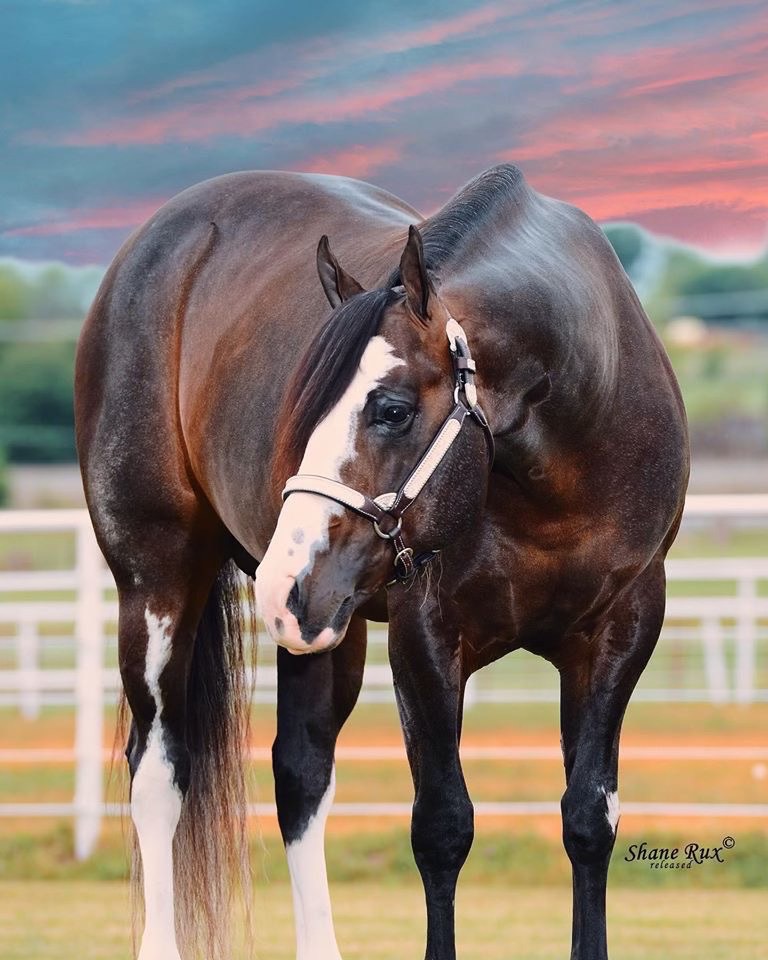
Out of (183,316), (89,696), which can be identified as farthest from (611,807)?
(89,696)

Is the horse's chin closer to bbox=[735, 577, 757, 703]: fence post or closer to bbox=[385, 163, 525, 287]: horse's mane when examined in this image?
bbox=[385, 163, 525, 287]: horse's mane

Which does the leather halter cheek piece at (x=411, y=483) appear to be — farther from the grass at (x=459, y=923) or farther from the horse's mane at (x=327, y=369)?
the grass at (x=459, y=923)

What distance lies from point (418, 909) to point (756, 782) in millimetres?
3355

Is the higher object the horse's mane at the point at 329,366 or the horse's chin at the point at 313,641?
the horse's mane at the point at 329,366

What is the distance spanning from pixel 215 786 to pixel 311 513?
189cm

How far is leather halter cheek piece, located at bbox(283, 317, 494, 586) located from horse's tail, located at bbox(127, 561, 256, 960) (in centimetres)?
164

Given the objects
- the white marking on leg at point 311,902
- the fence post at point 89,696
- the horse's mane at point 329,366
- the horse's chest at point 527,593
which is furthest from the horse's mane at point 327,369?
the fence post at point 89,696

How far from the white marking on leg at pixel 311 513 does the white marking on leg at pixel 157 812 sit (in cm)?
156

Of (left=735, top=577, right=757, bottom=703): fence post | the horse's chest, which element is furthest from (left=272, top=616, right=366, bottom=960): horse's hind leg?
(left=735, top=577, right=757, bottom=703): fence post

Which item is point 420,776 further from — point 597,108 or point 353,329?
point 597,108

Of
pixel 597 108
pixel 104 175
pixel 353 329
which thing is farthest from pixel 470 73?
pixel 353 329

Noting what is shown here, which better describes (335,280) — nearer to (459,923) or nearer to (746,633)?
(459,923)

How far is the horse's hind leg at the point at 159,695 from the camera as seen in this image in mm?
3975

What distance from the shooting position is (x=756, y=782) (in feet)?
27.1
